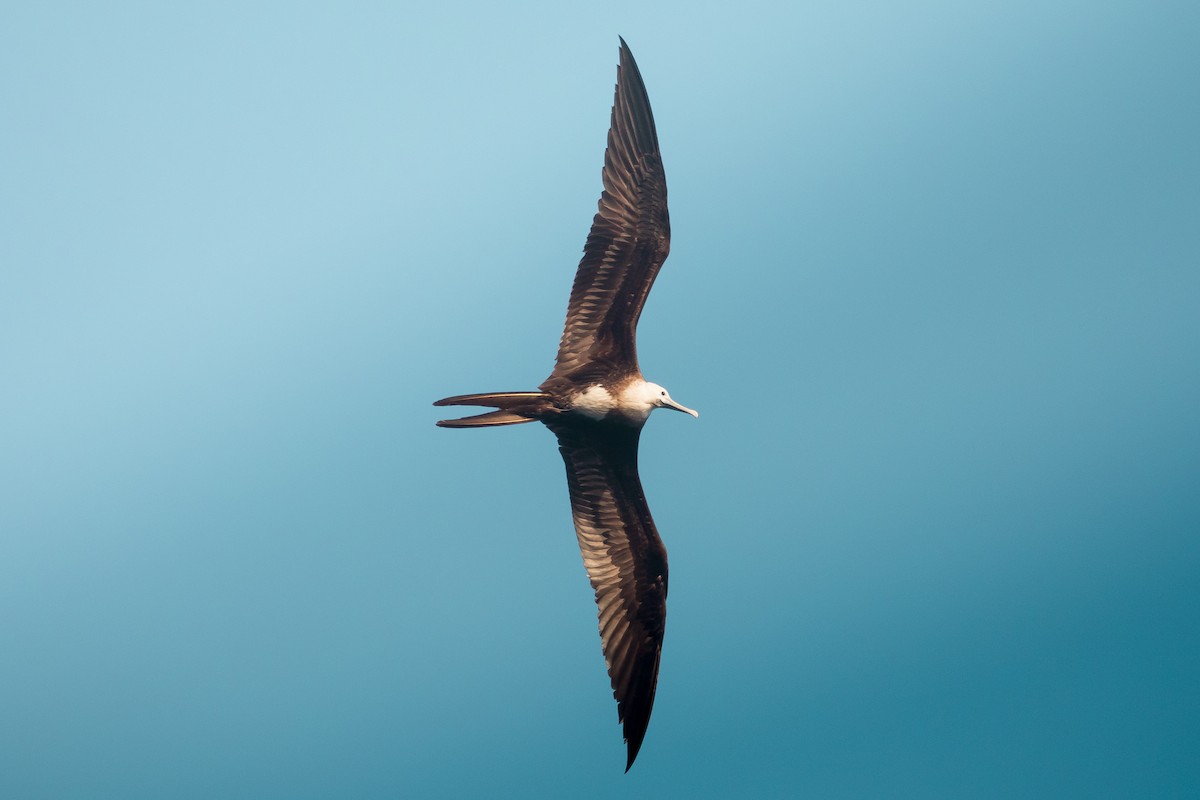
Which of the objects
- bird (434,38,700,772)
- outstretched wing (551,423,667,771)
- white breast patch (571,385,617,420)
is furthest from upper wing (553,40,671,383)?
outstretched wing (551,423,667,771)

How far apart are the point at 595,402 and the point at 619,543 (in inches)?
67.3

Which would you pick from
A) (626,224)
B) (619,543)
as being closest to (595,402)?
(619,543)

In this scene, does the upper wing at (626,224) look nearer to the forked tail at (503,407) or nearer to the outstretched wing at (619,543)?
the forked tail at (503,407)

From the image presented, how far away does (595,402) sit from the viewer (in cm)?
1345

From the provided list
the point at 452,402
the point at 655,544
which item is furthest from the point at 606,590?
the point at 452,402

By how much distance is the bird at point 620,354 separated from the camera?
13438mm

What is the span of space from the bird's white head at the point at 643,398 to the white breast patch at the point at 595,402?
0.15m

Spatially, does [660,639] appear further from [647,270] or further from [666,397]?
[647,270]

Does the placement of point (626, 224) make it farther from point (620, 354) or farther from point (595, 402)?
point (595, 402)

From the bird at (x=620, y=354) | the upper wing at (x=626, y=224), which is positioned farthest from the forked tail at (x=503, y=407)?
the upper wing at (x=626, y=224)

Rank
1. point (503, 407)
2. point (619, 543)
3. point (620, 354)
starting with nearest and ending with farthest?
point (503, 407), point (620, 354), point (619, 543)

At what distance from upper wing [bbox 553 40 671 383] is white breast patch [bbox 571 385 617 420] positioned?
322mm

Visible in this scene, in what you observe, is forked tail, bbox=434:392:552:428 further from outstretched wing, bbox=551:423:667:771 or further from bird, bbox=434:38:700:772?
outstretched wing, bbox=551:423:667:771

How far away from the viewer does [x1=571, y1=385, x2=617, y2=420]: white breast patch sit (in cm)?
1339
